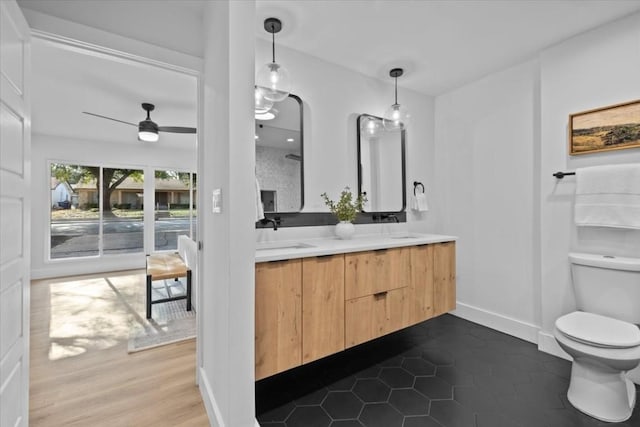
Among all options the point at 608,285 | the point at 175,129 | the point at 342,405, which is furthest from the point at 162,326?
the point at 608,285

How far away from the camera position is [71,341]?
8.57 feet

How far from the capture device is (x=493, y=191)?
2900 millimetres

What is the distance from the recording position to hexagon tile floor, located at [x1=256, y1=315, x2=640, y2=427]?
1673mm

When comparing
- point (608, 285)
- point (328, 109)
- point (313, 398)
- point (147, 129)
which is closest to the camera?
point (313, 398)

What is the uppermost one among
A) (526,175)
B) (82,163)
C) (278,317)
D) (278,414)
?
(82,163)

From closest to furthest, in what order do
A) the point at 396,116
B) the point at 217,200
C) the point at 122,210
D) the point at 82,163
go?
the point at 217,200, the point at 396,116, the point at 82,163, the point at 122,210

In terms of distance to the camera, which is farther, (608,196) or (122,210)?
(122,210)

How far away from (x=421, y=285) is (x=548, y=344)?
1187 mm

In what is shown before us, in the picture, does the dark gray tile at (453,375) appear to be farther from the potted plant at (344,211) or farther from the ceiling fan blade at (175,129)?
the ceiling fan blade at (175,129)

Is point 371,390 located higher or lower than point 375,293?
lower

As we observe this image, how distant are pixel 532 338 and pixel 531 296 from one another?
36cm

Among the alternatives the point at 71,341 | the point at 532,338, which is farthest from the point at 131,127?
the point at 532,338

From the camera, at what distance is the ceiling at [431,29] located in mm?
1928

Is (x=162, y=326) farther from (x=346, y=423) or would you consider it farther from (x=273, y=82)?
(x=273, y=82)
